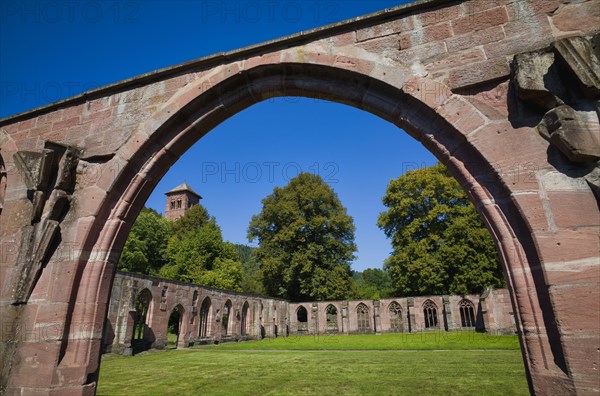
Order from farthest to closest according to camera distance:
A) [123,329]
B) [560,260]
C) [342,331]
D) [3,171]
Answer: [342,331] < [123,329] < [3,171] < [560,260]

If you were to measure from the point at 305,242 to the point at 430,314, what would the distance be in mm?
11105

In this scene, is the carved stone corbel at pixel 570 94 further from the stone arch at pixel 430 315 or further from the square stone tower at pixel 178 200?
the square stone tower at pixel 178 200

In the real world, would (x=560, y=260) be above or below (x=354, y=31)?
below

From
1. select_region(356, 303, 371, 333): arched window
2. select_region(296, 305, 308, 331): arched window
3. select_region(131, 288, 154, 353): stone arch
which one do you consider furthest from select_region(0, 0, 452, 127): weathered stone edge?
select_region(296, 305, 308, 331): arched window

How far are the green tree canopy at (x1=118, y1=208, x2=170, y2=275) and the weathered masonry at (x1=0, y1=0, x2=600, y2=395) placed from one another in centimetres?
2764

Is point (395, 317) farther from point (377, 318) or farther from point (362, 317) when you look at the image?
point (362, 317)

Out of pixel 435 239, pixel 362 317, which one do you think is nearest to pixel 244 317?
pixel 362 317

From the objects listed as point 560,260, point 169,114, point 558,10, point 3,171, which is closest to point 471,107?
point 558,10

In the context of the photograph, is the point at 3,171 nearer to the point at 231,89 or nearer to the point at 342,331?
the point at 231,89

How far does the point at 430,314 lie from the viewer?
2625cm

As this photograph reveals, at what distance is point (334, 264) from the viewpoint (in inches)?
1156

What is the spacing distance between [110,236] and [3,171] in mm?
2233

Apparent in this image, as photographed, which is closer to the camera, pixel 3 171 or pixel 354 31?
pixel 354 31

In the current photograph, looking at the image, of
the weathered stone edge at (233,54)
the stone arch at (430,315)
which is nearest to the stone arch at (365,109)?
the weathered stone edge at (233,54)
